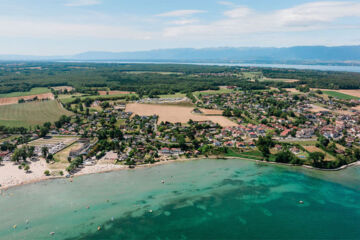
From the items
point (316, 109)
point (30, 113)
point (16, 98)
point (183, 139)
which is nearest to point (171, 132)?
point (183, 139)

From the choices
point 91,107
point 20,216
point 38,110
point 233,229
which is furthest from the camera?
point 91,107

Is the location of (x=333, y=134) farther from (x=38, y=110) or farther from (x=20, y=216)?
(x=38, y=110)

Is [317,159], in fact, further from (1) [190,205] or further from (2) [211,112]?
(2) [211,112]

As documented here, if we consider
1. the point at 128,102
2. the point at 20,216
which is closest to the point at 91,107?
the point at 128,102

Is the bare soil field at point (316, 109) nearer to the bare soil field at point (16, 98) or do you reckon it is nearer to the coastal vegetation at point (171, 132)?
the coastal vegetation at point (171, 132)

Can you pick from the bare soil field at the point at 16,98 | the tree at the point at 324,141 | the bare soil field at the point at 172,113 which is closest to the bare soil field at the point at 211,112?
the bare soil field at the point at 172,113
